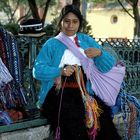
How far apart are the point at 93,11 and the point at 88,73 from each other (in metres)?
34.6

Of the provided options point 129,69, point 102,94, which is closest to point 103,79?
point 102,94

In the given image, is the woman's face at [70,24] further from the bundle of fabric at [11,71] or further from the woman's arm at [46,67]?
the bundle of fabric at [11,71]

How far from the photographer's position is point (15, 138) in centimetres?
404

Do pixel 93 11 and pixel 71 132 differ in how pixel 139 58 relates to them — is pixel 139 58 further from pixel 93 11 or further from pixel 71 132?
pixel 93 11

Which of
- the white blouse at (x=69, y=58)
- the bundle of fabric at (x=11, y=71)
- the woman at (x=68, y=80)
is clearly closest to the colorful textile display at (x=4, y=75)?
the bundle of fabric at (x=11, y=71)

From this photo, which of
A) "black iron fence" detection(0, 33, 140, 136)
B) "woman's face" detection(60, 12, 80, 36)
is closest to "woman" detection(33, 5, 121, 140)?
"woman's face" detection(60, 12, 80, 36)

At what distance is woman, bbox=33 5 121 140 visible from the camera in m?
3.76

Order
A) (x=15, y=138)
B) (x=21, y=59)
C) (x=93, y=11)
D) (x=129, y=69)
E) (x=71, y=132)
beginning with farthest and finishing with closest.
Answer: (x=93, y=11) → (x=129, y=69) → (x=21, y=59) → (x=15, y=138) → (x=71, y=132)

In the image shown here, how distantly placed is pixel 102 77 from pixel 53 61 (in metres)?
0.52

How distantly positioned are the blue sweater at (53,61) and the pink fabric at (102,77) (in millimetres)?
47

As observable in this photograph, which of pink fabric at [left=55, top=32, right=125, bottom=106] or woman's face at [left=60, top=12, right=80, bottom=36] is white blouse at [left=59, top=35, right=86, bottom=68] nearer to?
pink fabric at [left=55, top=32, right=125, bottom=106]

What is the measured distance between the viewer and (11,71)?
4.22 metres

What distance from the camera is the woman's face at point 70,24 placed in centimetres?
381

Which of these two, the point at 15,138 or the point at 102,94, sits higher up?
the point at 102,94
